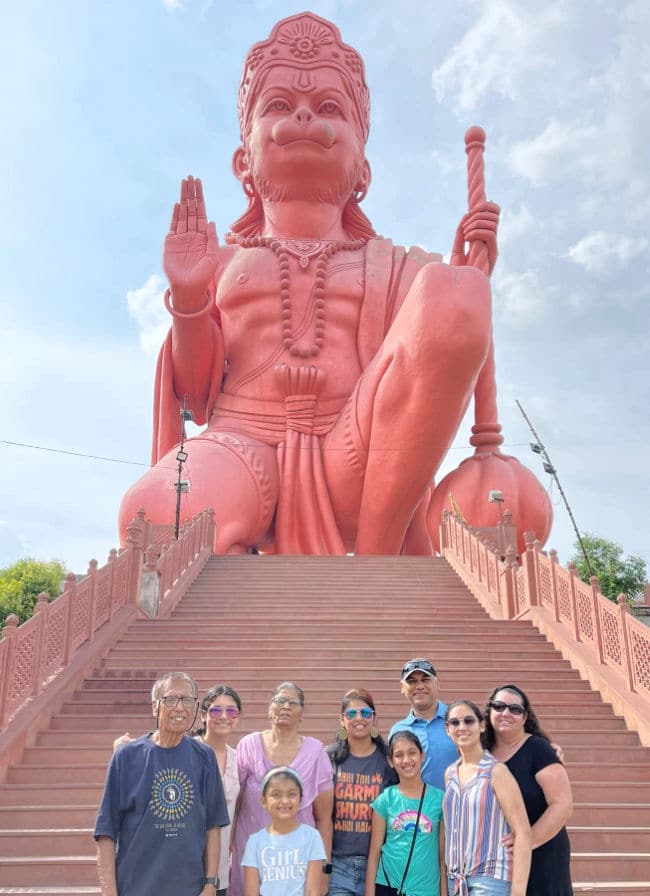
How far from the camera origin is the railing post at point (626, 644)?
5.66m

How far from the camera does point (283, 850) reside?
2.18 metres

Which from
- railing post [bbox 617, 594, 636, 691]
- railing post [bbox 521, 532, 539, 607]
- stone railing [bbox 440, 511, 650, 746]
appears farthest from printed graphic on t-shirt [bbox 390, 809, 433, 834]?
railing post [bbox 521, 532, 539, 607]

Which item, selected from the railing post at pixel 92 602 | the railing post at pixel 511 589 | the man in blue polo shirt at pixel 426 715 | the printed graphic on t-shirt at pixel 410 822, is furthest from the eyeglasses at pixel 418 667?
the railing post at pixel 511 589

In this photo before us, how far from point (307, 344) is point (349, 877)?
10320 millimetres

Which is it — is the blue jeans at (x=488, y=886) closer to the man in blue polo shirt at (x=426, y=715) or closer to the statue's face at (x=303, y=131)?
the man in blue polo shirt at (x=426, y=715)

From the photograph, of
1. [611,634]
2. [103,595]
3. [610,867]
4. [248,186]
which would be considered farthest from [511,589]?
[248,186]

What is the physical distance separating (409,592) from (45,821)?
5153mm

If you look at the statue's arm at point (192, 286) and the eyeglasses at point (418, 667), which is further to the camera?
→ the statue's arm at point (192, 286)

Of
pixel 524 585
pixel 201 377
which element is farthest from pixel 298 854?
pixel 201 377

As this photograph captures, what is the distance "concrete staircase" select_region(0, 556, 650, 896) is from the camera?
3.85m

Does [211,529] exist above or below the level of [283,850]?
above

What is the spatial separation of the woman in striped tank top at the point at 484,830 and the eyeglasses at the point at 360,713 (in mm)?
319

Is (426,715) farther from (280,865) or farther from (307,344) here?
(307,344)

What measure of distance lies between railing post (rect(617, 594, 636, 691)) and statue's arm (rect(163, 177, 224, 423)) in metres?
7.22
